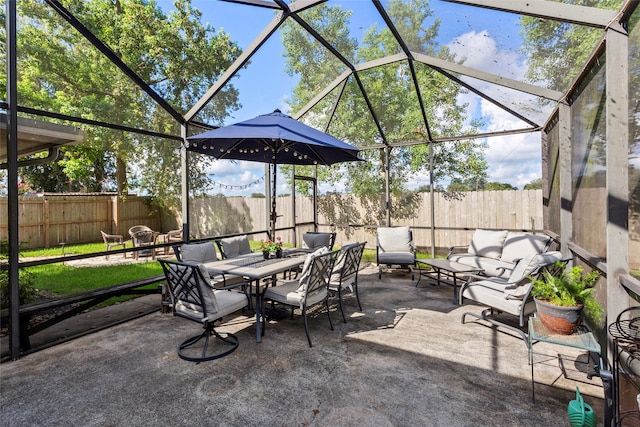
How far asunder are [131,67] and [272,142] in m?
9.49

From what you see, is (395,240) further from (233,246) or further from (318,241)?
(233,246)

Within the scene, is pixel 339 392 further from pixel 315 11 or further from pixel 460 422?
pixel 315 11

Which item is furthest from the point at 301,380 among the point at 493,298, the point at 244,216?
the point at 244,216

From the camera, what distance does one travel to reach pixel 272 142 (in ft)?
14.6

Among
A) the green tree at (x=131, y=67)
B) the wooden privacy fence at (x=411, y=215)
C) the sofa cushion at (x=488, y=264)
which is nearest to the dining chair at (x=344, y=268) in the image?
the sofa cushion at (x=488, y=264)

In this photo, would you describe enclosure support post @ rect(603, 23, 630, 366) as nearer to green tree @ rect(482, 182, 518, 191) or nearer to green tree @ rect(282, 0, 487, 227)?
green tree @ rect(282, 0, 487, 227)

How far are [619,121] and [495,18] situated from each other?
170 cm

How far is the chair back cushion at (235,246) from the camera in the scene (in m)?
4.73

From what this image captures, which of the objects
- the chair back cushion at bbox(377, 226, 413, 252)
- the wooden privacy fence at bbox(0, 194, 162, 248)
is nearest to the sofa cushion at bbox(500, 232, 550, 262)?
the chair back cushion at bbox(377, 226, 413, 252)

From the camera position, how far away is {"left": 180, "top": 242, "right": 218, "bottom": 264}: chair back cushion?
4.11 meters

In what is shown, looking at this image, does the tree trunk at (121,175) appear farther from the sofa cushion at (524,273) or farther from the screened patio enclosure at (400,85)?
the sofa cushion at (524,273)

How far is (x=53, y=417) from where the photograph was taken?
2092mm

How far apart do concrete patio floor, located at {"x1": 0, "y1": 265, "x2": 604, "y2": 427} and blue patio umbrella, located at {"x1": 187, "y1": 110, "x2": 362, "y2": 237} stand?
2.12 m

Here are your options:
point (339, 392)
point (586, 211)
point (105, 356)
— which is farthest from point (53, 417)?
point (586, 211)
